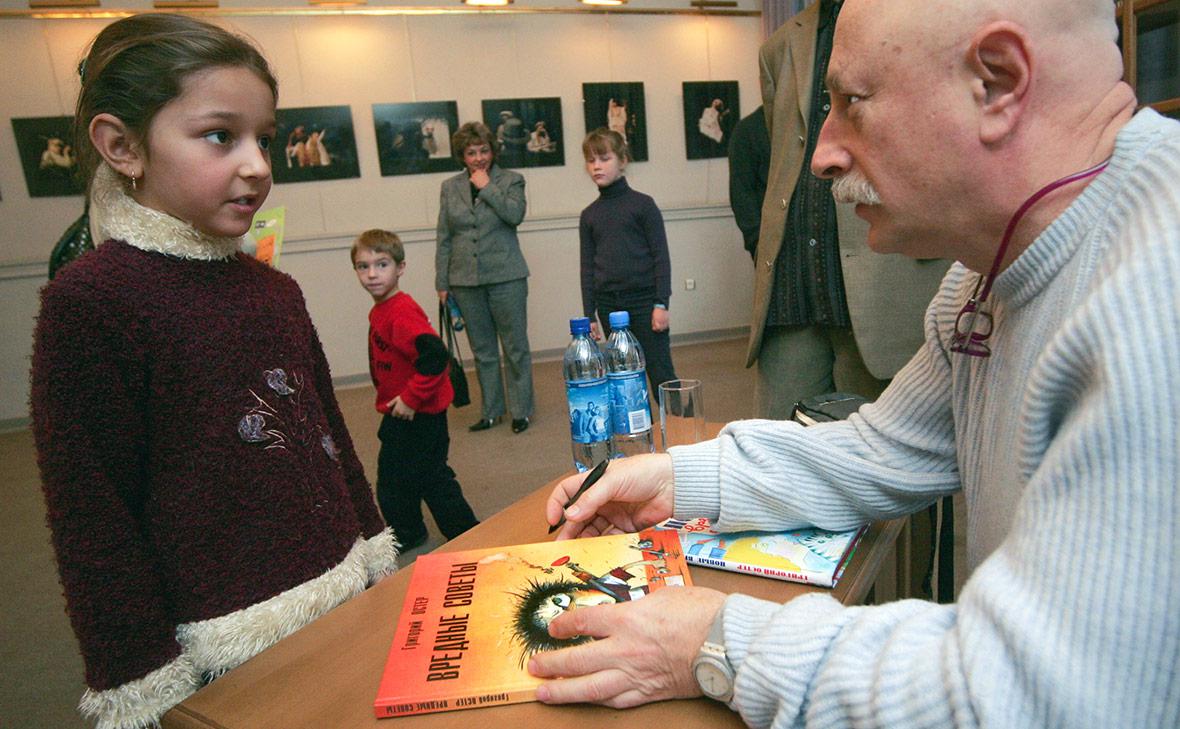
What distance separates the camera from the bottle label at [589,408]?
1.41 metres

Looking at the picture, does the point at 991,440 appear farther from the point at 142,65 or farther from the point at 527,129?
the point at 527,129

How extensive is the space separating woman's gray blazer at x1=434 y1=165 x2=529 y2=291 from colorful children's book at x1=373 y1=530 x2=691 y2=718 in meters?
3.70

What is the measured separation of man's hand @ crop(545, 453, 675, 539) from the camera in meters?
1.12

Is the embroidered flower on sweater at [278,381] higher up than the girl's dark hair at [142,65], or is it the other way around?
the girl's dark hair at [142,65]

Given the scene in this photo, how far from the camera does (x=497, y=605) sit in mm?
940

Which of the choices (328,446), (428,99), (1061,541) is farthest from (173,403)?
(428,99)

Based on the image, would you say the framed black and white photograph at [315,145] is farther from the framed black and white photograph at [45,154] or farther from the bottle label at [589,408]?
the bottle label at [589,408]

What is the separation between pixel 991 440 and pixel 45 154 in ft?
22.6

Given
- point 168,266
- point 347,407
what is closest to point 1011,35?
point 168,266

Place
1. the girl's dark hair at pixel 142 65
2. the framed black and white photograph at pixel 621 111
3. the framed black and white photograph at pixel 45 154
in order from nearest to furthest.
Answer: the girl's dark hair at pixel 142 65, the framed black and white photograph at pixel 45 154, the framed black and white photograph at pixel 621 111

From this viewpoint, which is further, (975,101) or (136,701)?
(136,701)

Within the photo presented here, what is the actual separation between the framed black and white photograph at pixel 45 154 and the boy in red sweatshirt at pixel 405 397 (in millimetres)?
4117

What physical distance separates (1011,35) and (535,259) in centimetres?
590

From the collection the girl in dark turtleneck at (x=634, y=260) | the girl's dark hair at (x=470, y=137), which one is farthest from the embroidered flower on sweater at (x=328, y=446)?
the girl's dark hair at (x=470, y=137)
